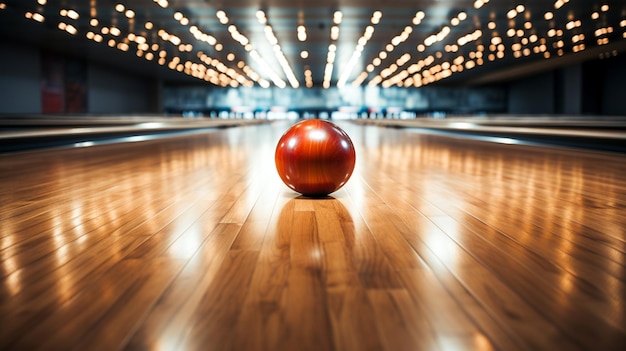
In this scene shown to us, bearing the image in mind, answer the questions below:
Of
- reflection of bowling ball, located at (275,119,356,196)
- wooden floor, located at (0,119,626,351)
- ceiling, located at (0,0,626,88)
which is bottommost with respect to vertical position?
wooden floor, located at (0,119,626,351)

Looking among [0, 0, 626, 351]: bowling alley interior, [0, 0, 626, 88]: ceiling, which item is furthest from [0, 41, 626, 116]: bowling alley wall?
[0, 0, 626, 351]: bowling alley interior

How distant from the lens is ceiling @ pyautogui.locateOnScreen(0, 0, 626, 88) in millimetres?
18250

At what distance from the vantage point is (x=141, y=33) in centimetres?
2295

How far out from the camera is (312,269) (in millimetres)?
2156

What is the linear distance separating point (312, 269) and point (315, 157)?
5.96 ft

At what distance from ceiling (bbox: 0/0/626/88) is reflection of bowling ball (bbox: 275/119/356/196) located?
1400 centimetres

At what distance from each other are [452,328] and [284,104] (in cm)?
4892

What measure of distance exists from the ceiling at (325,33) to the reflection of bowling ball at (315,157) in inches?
551

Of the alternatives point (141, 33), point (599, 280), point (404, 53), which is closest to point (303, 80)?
point (404, 53)

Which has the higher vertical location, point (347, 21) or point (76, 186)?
point (347, 21)

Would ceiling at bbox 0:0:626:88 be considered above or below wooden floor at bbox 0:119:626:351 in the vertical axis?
above

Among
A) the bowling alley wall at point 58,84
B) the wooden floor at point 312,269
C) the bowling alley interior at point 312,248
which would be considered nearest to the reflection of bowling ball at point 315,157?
the bowling alley interior at point 312,248

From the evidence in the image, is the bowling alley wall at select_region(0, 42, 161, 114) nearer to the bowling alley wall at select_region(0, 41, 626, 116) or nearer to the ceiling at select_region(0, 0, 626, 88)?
the bowling alley wall at select_region(0, 41, 626, 116)

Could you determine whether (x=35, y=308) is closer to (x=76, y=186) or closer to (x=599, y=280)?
(x=599, y=280)
